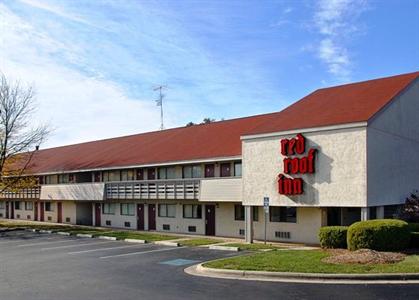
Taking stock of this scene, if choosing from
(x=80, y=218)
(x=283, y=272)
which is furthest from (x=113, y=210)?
(x=283, y=272)

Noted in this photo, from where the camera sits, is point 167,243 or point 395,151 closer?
point 395,151

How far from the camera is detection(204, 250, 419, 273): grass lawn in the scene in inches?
593

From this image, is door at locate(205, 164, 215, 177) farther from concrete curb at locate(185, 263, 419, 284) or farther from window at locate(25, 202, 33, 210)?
window at locate(25, 202, 33, 210)

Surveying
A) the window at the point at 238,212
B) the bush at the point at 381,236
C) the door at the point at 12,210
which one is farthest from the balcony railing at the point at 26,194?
the bush at the point at 381,236

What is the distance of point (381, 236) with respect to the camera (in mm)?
19094

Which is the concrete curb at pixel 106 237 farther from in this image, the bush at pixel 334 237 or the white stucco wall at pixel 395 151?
the white stucco wall at pixel 395 151

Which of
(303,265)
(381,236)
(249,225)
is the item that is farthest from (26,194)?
(303,265)

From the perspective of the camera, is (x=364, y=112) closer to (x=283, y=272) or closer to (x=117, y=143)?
(x=283, y=272)

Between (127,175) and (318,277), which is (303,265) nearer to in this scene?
(318,277)

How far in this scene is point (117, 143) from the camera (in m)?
47.2

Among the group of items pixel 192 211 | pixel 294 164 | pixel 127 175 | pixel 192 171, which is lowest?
pixel 192 211

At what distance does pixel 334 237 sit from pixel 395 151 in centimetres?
605

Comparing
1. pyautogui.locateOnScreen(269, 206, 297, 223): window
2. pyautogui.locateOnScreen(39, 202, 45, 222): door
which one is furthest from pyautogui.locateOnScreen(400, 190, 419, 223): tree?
pyautogui.locateOnScreen(39, 202, 45, 222): door

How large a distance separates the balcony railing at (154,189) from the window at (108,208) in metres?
2.40
